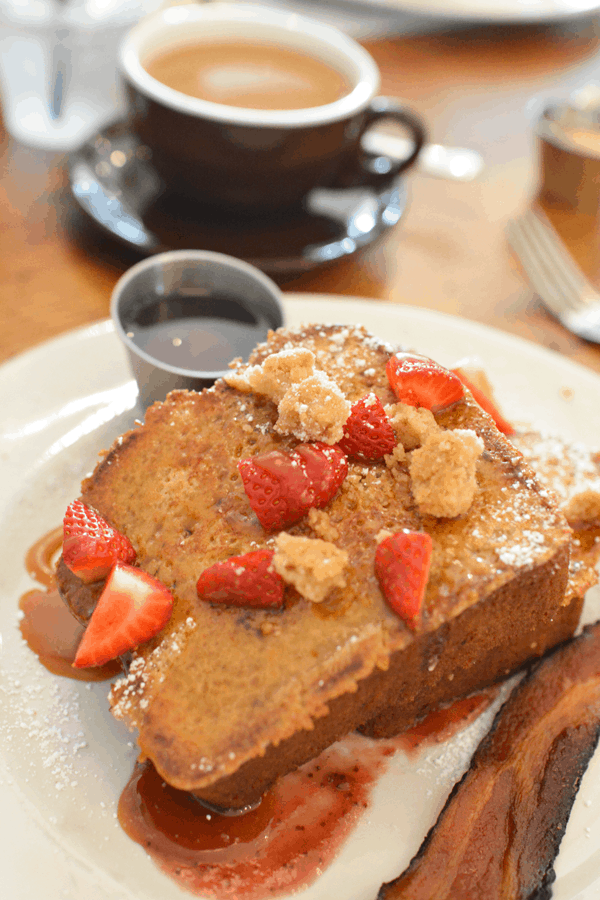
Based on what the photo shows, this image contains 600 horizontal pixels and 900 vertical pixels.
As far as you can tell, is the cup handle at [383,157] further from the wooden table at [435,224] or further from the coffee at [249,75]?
the wooden table at [435,224]

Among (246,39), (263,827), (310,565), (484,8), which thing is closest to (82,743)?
(263,827)

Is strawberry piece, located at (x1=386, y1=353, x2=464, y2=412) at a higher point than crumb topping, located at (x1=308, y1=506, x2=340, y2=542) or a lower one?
higher

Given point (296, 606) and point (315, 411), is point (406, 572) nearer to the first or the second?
point (296, 606)

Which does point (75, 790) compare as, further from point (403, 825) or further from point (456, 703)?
point (456, 703)

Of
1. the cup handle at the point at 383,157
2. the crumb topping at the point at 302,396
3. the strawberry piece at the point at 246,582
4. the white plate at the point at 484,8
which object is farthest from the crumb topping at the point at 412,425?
the white plate at the point at 484,8

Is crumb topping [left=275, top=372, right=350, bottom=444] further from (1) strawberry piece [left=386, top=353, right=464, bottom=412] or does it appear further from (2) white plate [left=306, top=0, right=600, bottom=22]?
(2) white plate [left=306, top=0, right=600, bottom=22]

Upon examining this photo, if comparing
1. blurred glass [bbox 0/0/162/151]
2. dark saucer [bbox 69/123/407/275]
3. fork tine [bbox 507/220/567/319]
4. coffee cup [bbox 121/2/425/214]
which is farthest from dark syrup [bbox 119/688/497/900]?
blurred glass [bbox 0/0/162/151]
